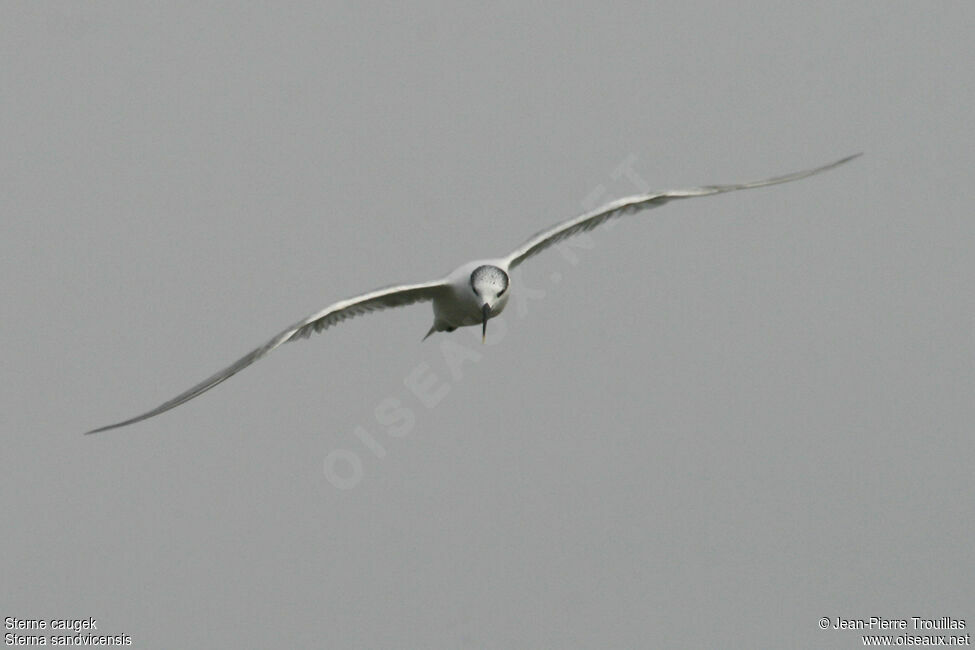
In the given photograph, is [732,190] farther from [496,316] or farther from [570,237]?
[496,316]

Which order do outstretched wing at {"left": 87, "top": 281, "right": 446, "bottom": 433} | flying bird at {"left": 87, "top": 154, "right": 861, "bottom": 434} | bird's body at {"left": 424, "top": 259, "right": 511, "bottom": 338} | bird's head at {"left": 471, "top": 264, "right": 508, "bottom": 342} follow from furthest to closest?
bird's body at {"left": 424, "top": 259, "right": 511, "bottom": 338}, bird's head at {"left": 471, "top": 264, "right": 508, "bottom": 342}, flying bird at {"left": 87, "top": 154, "right": 861, "bottom": 434}, outstretched wing at {"left": 87, "top": 281, "right": 446, "bottom": 433}

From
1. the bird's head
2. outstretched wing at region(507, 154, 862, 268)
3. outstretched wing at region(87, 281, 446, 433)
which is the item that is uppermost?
outstretched wing at region(507, 154, 862, 268)

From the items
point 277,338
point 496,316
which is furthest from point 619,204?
point 277,338

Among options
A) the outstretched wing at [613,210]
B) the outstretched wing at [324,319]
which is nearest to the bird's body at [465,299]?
the outstretched wing at [324,319]

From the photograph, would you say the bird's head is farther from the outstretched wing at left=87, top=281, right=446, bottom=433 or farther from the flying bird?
the outstretched wing at left=87, top=281, right=446, bottom=433

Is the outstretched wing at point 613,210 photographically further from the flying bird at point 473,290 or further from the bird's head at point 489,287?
the bird's head at point 489,287

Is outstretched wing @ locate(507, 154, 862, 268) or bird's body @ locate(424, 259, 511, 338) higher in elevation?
outstretched wing @ locate(507, 154, 862, 268)

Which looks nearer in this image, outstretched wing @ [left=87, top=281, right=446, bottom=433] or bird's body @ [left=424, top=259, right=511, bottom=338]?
outstretched wing @ [left=87, top=281, right=446, bottom=433]

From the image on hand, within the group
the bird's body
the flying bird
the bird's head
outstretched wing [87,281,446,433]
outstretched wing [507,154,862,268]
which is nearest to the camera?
outstretched wing [87,281,446,433]

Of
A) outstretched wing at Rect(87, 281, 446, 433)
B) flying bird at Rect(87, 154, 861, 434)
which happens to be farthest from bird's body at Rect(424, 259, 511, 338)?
outstretched wing at Rect(87, 281, 446, 433)
